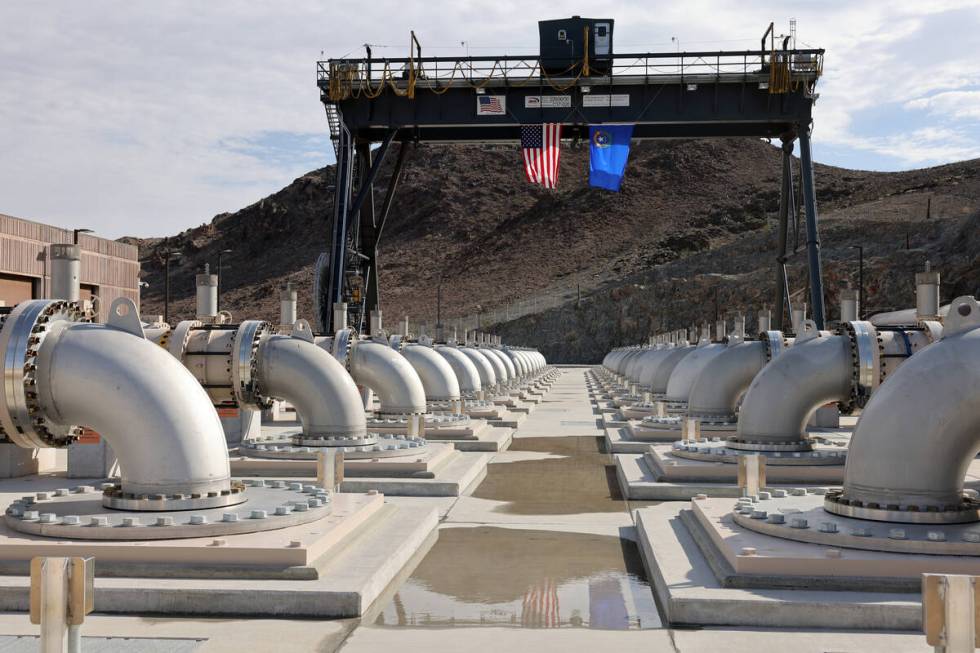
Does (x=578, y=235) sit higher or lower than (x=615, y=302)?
higher

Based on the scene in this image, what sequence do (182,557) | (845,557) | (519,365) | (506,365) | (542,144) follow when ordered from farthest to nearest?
(519,365) → (506,365) → (542,144) → (182,557) → (845,557)

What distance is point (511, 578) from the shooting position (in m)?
8.04

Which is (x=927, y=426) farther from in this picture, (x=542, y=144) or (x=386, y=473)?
(x=542, y=144)

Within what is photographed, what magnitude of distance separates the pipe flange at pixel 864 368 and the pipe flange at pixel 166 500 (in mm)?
6404

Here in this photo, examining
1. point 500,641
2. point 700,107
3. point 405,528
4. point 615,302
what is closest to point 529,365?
point 700,107

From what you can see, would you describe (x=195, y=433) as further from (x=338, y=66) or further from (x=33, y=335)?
(x=338, y=66)

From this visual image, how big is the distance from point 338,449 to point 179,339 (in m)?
2.23

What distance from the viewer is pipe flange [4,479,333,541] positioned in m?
7.20

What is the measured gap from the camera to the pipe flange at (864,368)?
35.8 ft

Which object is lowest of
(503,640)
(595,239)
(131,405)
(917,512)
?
(503,640)

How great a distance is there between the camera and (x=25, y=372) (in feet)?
24.7

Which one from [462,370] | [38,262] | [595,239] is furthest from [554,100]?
[595,239]

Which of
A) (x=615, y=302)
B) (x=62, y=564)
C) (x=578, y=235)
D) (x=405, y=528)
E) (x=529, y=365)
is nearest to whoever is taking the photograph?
(x=62, y=564)

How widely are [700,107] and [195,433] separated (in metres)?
24.4
